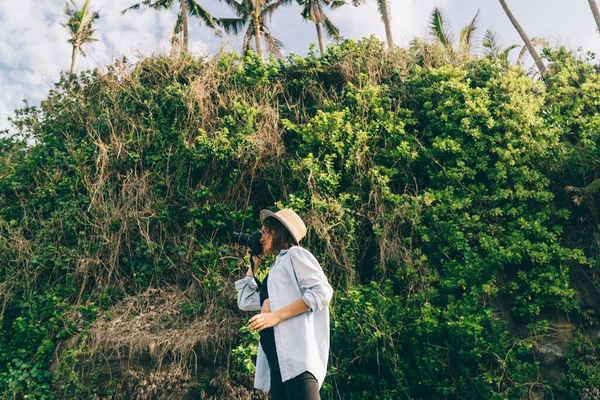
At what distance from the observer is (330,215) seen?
548 cm

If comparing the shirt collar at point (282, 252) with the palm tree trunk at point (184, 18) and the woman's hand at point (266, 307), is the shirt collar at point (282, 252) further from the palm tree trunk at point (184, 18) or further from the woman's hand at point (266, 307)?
the palm tree trunk at point (184, 18)

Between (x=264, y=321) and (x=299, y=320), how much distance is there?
214mm

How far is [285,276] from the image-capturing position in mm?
2625

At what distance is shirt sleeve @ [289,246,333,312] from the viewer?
96.0 inches

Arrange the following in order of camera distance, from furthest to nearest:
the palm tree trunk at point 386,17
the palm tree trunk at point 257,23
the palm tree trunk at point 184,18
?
the palm tree trunk at point 257,23
the palm tree trunk at point 184,18
the palm tree trunk at point 386,17

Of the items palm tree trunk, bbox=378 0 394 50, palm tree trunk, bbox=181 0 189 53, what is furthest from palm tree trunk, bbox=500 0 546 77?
palm tree trunk, bbox=181 0 189 53

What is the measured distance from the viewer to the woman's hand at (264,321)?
2406 millimetres

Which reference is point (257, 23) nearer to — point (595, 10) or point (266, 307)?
point (595, 10)

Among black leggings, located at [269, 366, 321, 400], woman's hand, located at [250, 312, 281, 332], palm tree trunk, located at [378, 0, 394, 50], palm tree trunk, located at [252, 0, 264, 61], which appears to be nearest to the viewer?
black leggings, located at [269, 366, 321, 400]

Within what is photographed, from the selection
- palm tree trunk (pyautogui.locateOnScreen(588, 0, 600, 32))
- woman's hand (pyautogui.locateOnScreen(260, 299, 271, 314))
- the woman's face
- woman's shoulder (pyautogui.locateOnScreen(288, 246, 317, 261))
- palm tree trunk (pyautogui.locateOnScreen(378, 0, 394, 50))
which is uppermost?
palm tree trunk (pyautogui.locateOnScreen(378, 0, 394, 50))

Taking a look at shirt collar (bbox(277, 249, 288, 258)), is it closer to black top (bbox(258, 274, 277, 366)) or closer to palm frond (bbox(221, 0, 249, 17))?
black top (bbox(258, 274, 277, 366))

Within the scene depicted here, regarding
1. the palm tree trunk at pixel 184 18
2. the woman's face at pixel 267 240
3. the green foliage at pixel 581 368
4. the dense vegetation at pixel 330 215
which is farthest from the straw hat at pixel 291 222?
the palm tree trunk at pixel 184 18

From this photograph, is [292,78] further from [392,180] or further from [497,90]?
[497,90]

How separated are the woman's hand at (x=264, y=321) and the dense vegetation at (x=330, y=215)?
246 centimetres
